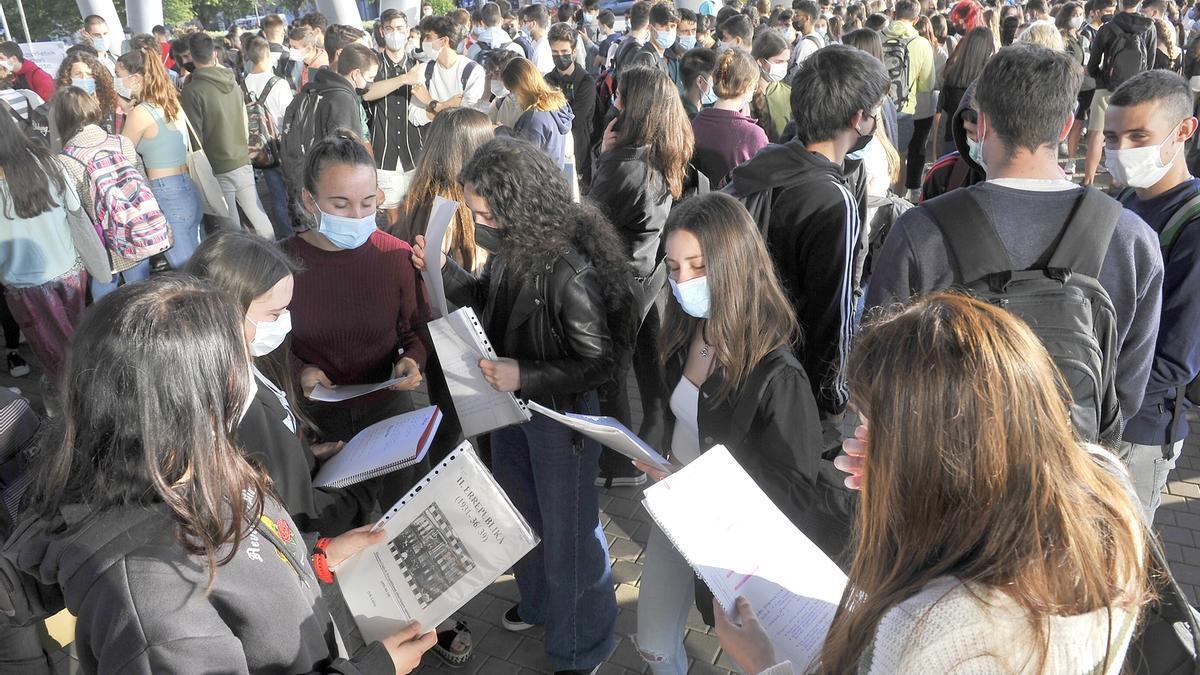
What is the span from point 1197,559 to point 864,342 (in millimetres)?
3211

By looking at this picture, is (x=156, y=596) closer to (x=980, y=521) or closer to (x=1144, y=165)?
(x=980, y=521)

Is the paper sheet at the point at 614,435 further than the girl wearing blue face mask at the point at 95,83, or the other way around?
the girl wearing blue face mask at the point at 95,83

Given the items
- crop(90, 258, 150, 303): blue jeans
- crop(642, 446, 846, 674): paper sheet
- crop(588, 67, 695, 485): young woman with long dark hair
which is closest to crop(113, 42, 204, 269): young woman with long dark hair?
crop(90, 258, 150, 303): blue jeans

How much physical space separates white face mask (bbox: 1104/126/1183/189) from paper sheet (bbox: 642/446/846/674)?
1.89 metres

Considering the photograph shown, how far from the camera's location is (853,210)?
289 cm

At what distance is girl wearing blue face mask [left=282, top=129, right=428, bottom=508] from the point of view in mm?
2926

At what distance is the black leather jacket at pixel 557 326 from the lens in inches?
99.0

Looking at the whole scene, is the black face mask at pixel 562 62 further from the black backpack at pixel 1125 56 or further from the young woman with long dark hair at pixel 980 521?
the young woman with long dark hair at pixel 980 521

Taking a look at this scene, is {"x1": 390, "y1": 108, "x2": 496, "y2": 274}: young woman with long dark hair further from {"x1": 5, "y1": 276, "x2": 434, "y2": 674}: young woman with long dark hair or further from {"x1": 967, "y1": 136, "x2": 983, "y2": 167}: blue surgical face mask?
{"x1": 5, "y1": 276, "x2": 434, "y2": 674}: young woman with long dark hair

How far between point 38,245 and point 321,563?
11.9 feet

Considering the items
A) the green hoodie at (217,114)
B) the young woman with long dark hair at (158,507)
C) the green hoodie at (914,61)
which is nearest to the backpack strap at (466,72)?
the green hoodie at (217,114)

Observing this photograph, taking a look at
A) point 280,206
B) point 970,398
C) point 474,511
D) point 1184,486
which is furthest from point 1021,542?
point 280,206

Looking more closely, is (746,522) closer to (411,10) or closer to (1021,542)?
(1021,542)

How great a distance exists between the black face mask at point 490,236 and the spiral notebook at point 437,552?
82cm
